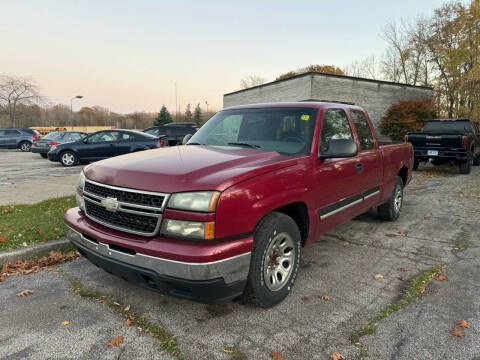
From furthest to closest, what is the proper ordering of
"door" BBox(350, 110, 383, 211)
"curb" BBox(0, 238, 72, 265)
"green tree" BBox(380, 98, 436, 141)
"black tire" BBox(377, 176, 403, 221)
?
1. "green tree" BBox(380, 98, 436, 141)
2. "black tire" BBox(377, 176, 403, 221)
3. "door" BBox(350, 110, 383, 211)
4. "curb" BBox(0, 238, 72, 265)

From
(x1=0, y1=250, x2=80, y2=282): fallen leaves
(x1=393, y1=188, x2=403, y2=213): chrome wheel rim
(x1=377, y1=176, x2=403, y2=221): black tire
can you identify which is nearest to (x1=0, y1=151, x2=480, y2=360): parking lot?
(x1=0, y1=250, x2=80, y2=282): fallen leaves

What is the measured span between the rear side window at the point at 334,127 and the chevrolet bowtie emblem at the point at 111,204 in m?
2.06

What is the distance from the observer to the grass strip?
4332mm

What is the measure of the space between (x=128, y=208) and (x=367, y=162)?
10.4 feet

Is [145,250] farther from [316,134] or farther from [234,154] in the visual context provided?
[316,134]

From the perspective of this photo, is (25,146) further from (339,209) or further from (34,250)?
(339,209)

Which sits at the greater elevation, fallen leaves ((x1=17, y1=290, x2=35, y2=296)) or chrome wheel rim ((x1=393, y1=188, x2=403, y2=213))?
chrome wheel rim ((x1=393, y1=188, x2=403, y2=213))

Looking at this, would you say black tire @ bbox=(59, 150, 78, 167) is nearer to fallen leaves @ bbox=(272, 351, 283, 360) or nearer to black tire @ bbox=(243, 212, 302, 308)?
black tire @ bbox=(243, 212, 302, 308)

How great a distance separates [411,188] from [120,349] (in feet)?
28.8

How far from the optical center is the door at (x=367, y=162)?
4.16m

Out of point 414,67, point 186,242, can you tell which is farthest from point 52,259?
point 414,67

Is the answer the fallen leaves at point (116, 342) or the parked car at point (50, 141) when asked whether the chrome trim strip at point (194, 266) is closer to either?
the fallen leaves at point (116, 342)

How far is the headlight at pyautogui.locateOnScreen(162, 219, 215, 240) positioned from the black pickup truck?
1133cm

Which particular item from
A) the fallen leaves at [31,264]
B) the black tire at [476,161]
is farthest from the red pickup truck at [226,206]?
the black tire at [476,161]
